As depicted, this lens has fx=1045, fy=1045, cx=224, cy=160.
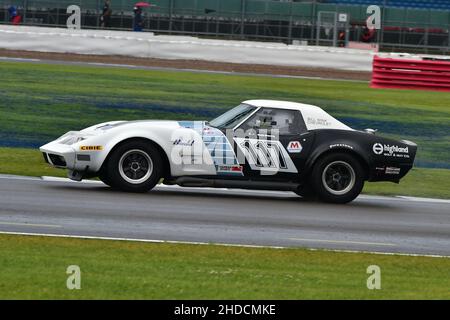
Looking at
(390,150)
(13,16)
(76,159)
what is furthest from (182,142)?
(13,16)

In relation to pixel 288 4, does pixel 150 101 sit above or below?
below

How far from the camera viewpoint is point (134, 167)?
1328cm

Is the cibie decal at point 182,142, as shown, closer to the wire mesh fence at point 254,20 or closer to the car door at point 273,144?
the car door at point 273,144

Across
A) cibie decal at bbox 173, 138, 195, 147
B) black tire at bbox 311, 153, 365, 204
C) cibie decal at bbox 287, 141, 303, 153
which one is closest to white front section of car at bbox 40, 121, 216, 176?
cibie decal at bbox 173, 138, 195, 147

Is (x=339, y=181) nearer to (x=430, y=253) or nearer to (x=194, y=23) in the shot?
(x=430, y=253)

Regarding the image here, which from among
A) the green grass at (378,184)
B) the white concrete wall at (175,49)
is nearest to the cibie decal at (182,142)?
the green grass at (378,184)

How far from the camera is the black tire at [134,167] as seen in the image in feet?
43.2

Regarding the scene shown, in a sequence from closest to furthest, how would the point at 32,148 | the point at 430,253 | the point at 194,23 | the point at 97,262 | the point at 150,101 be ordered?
the point at 97,262
the point at 430,253
the point at 32,148
the point at 150,101
the point at 194,23

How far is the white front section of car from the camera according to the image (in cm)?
1310
